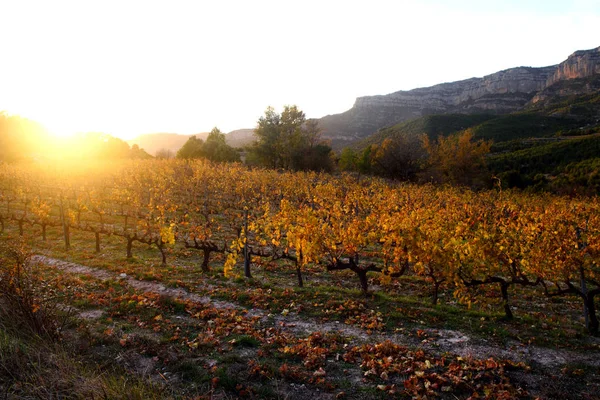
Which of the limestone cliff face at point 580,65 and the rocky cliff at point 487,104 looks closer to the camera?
the rocky cliff at point 487,104

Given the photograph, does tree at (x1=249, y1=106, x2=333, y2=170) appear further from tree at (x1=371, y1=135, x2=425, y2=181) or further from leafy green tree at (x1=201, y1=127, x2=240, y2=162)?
tree at (x1=371, y1=135, x2=425, y2=181)

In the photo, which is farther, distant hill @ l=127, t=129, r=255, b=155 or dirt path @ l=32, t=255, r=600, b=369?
distant hill @ l=127, t=129, r=255, b=155

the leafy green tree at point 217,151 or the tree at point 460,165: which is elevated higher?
the leafy green tree at point 217,151

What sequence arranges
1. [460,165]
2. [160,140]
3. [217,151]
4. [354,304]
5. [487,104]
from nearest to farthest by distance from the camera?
Result: [354,304] < [460,165] < [217,151] < [160,140] < [487,104]

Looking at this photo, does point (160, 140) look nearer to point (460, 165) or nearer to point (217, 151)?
point (217, 151)

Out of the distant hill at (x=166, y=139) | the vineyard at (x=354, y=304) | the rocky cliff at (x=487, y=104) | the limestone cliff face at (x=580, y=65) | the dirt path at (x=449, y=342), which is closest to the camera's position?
the vineyard at (x=354, y=304)

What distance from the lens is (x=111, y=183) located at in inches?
1129

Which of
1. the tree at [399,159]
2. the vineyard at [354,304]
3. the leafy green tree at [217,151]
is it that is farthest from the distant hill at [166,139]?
the vineyard at [354,304]

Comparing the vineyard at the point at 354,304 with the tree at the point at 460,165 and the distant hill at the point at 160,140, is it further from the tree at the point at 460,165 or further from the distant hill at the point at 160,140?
the distant hill at the point at 160,140

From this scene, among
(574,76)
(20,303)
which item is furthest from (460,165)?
(574,76)

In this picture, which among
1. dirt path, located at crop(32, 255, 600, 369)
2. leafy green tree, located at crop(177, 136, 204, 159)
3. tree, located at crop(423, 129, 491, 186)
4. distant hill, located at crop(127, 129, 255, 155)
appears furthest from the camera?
distant hill, located at crop(127, 129, 255, 155)

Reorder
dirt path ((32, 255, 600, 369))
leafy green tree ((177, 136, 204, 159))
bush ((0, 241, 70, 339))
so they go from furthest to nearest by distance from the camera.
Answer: leafy green tree ((177, 136, 204, 159)) → dirt path ((32, 255, 600, 369)) → bush ((0, 241, 70, 339))

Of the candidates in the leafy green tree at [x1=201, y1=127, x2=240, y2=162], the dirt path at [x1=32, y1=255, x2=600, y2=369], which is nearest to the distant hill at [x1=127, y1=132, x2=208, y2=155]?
the leafy green tree at [x1=201, y1=127, x2=240, y2=162]

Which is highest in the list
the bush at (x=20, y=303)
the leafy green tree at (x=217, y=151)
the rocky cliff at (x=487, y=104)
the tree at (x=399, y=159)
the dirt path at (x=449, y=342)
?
the rocky cliff at (x=487, y=104)
